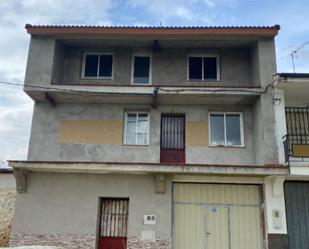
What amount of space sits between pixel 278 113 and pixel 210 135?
9.42 ft

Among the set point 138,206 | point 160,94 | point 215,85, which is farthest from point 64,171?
point 215,85

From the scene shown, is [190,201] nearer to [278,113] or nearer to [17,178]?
[278,113]

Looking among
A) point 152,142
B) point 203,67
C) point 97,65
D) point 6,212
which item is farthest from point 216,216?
point 6,212

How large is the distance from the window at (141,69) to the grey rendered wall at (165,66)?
8.6 inches

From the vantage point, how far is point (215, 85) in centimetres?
1465

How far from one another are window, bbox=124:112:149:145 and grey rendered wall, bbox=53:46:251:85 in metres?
1.54

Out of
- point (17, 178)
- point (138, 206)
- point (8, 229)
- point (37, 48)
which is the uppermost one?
point (37, 48)

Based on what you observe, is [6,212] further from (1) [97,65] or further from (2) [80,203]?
(1) [97,65]

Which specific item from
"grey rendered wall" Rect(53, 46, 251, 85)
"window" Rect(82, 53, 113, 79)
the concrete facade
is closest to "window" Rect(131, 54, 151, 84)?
"grey rendered wall" Rect(53, 46, 251, 85)

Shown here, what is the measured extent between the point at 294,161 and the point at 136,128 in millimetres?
6414

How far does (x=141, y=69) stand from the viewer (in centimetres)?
1558

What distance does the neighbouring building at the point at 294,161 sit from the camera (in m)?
12.8

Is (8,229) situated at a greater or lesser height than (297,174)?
lesser

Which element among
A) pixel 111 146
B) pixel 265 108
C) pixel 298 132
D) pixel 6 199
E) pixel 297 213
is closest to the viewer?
pixel 297 213
